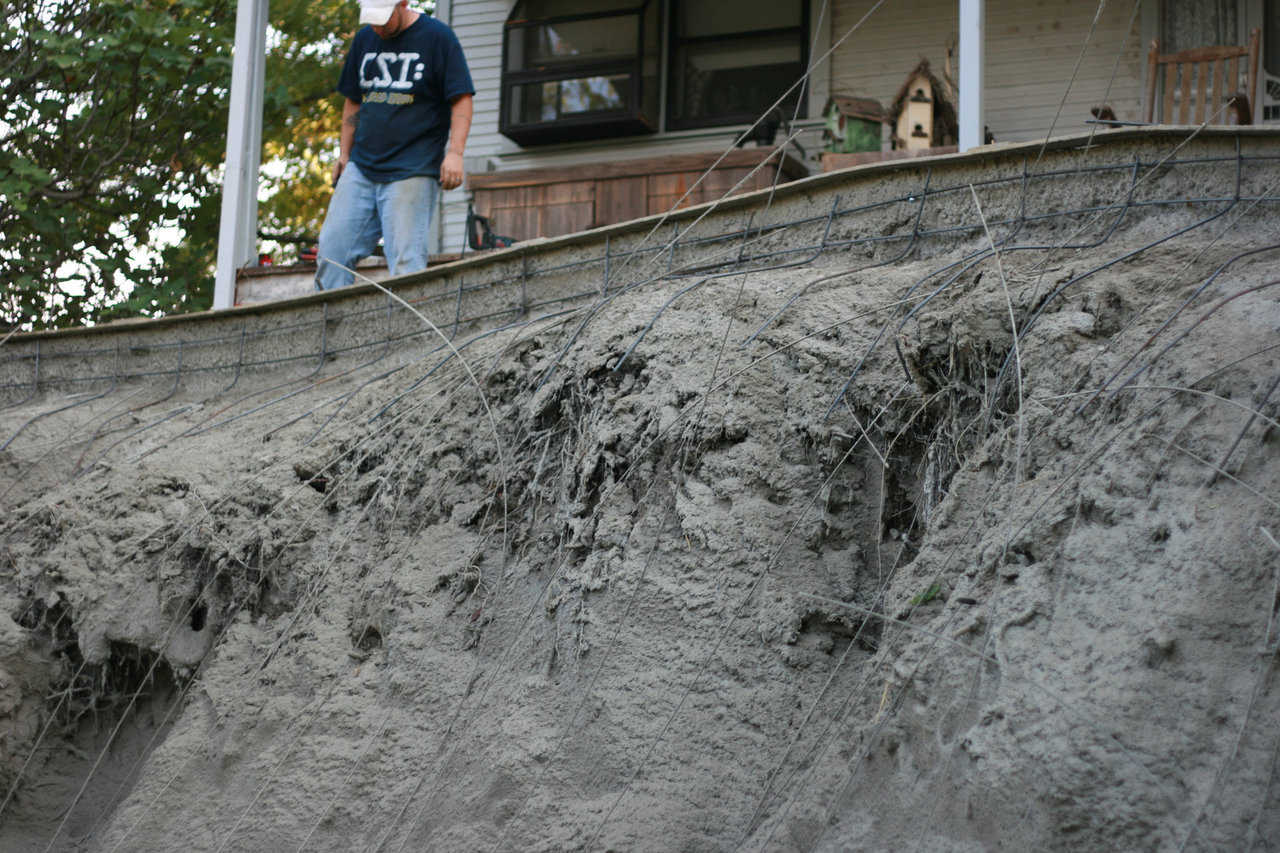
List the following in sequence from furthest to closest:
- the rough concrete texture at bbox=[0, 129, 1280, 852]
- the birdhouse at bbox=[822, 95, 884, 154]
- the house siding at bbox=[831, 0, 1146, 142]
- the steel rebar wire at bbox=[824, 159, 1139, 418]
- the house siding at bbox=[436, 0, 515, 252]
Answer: the house siding at bbox=[436, 0, 515, 252] → the house siding at bbox=[831, 0, 1146, 142] → the birdhouse at bbox=[822, 95, 884, 154] → the steel rebar wire at bbox=[824, 159, 1139, 418] → the rough concrete texture at bbox=[0, 129, 1280, 852]

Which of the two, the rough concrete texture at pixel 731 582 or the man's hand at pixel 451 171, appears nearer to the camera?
the rough concrete texture at pixel 731 582

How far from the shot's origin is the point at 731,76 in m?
9.87

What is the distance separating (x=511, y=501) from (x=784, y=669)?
3.69 feet

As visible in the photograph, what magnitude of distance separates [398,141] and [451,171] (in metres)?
0.39

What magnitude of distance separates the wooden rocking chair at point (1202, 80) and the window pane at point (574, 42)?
3.90m

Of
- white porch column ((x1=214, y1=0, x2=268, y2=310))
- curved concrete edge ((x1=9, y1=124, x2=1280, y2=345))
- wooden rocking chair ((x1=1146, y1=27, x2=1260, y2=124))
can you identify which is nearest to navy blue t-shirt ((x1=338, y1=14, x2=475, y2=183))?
curved concrete edge ((x1=9, y1=124, x2=1280, y2=345))

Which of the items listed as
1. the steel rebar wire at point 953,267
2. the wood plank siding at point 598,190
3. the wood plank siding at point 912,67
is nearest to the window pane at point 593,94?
the wood plank siding at point 912,67

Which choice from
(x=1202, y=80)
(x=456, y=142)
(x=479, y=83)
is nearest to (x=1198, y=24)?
(x=1202, y=80)

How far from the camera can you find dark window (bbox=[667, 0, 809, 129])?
383 inches

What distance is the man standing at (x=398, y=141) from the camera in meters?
5.75

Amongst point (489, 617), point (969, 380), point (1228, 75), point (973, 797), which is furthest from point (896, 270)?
point (1228, 75)

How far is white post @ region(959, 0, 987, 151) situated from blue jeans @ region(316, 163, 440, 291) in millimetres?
2420

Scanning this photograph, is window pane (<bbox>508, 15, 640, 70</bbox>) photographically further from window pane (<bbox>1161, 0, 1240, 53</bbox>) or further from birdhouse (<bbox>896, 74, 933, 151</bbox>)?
window pane (<bbox>1161, 0, 1240, 53</bbox>)

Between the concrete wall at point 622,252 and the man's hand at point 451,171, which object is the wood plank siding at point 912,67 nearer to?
the man's hand at point 451,171
